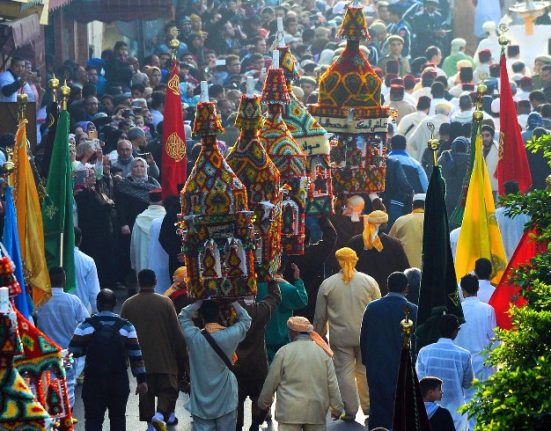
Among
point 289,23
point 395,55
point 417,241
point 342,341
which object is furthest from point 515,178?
point 289,23

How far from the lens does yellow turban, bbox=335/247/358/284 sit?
53.4ft

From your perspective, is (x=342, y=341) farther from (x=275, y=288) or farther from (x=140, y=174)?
(x=140, y=174)

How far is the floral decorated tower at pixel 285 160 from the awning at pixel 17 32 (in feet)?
22.9

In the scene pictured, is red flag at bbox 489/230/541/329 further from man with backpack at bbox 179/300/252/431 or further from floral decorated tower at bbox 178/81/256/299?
man with backpack at bbox 179/300/252/431

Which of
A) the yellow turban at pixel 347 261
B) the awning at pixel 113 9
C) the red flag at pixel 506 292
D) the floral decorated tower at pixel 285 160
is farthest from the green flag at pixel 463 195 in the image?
the awning at pixel 113 9

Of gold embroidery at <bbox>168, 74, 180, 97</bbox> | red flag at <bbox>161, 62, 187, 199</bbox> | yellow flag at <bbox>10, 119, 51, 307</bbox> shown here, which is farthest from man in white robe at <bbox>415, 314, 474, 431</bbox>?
gold embroidery at <bbox>168, 74, 180, 97</bbox>

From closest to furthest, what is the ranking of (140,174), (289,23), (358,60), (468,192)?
1. (468,192)
2. (358,60)
3. (140,174)
4. (289,23)

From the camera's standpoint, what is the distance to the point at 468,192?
18.2 meters

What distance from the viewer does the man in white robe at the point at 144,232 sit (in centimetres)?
1927

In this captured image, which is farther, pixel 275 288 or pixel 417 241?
pixel 417 241

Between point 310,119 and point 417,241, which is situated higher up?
point 310,119

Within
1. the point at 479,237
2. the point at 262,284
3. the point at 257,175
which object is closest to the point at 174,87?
the point at 479,237

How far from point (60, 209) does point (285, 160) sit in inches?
83.7

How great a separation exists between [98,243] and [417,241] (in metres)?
3.43
